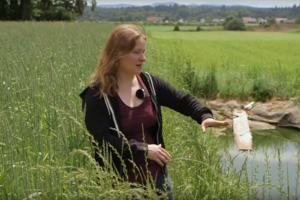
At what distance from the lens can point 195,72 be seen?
11.4m

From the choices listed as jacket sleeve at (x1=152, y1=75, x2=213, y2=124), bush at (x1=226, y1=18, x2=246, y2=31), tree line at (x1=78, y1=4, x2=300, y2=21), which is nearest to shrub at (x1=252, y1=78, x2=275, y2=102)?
jacket sleeve at (x1=152, y1=75, x2=213, y2=124)

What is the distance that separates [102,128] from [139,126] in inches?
8.0

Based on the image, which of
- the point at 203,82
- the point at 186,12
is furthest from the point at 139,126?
the point at 186,12

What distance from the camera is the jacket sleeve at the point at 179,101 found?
2.88 meters

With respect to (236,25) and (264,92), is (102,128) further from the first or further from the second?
(236,25)

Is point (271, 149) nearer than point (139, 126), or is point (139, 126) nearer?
point (139, 126)

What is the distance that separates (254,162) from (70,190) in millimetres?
4273

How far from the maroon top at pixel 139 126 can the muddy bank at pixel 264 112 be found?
6028 millimetres

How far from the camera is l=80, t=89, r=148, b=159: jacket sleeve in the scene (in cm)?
249

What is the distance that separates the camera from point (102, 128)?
2574 mm

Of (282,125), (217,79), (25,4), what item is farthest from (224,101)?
(25,4)

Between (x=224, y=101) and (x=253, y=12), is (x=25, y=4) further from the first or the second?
(x=253, y=12)

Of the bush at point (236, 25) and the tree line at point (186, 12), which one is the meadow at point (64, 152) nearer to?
the bush at point (236, 25)

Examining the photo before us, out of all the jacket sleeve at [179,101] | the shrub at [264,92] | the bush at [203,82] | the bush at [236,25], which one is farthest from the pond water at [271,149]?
the bush at [236,25]
